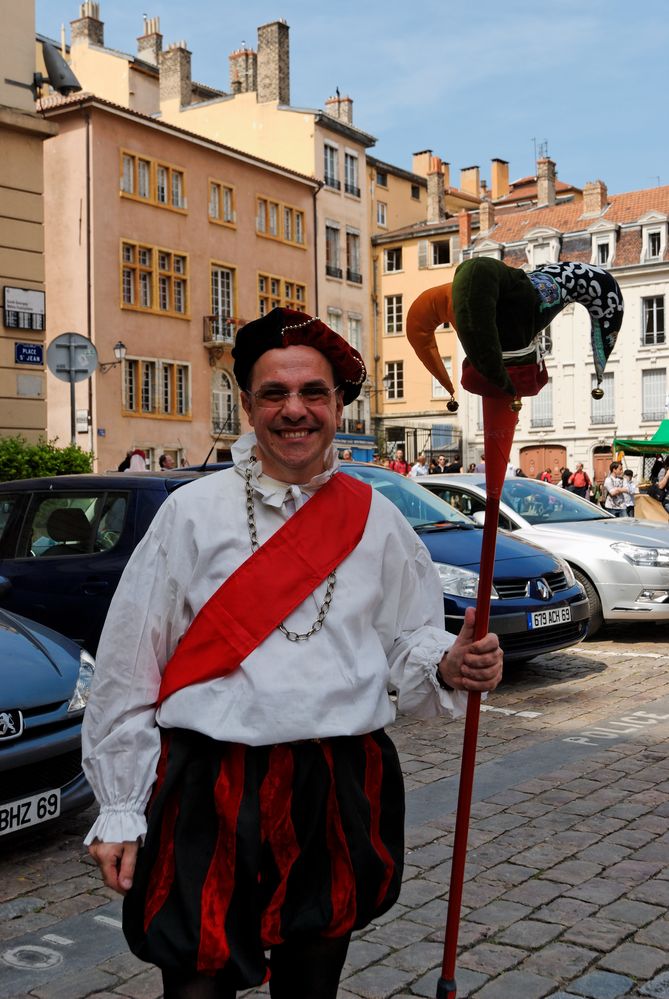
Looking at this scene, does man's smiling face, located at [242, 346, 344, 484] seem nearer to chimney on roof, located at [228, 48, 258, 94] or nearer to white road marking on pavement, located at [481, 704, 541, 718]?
Result: white road marking on pavement, located at [481, 704, 541, 718]

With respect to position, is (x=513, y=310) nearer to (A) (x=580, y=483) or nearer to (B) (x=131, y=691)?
(B) (x=131, y=691)

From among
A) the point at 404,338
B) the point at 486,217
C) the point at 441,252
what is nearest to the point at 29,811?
the point at 404,338

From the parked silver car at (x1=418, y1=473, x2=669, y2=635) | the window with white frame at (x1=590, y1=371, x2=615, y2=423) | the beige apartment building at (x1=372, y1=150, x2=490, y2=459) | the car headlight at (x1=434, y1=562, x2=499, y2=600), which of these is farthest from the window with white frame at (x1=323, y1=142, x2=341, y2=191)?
the car headlight at (x1=434, y1=562, x2=499, y2=600)

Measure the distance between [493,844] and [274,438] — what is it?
326 cm

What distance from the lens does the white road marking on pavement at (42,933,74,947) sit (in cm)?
416

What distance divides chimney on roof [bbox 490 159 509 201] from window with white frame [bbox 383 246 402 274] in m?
14.6

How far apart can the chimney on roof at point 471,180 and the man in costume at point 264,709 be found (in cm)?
6962

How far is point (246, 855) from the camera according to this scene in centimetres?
231

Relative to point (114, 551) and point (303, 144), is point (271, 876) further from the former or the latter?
point (303, 144)

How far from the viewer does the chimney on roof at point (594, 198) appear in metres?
55.5

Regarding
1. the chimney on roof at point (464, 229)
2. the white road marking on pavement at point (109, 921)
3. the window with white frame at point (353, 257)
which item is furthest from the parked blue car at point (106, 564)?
the chimney on roof at point (464, 229)

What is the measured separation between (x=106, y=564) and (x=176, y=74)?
48063 millimetres

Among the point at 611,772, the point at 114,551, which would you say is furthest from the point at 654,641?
the point at 114,551

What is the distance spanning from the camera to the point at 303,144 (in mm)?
49062
